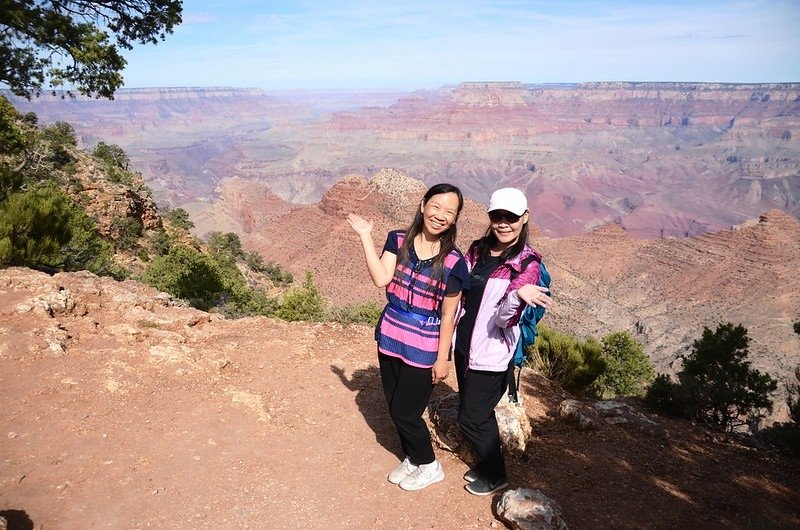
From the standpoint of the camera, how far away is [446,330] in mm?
2873

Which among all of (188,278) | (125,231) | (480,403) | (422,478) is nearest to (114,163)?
(125,231)

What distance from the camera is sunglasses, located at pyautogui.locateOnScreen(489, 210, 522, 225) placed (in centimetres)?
274

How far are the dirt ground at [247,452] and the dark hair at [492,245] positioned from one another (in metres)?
1.95

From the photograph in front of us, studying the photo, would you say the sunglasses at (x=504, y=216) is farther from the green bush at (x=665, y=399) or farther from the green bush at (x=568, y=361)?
the green bush at (x=568, y=361)

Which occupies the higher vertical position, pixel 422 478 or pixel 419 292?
pixel 419 292

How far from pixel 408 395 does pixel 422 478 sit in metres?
0.88

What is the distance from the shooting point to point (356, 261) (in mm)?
39875

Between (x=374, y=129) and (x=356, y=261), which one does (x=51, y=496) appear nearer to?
(x=356, y=261)

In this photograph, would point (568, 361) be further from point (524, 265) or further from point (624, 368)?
point (524, 265)

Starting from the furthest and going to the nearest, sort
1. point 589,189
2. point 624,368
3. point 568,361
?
point 589,189 → point 624,368 → point 568,361

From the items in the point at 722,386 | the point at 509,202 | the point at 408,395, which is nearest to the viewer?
the point at 509,202

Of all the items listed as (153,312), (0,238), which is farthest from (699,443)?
(0,238)

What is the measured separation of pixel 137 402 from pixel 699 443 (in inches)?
247

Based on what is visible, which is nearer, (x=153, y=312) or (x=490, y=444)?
(x=490, y=444)
